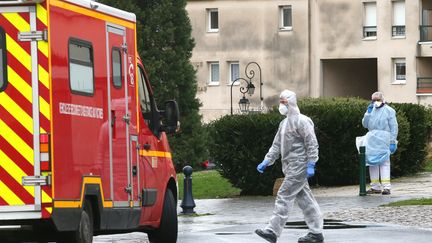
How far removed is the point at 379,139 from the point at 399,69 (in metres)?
47.0

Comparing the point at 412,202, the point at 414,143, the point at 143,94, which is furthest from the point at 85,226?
the point at 414,143

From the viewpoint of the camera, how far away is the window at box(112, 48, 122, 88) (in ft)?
47.7

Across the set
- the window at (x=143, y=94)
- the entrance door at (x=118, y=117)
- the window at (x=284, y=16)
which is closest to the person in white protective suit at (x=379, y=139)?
the window at (x=143, y=94)

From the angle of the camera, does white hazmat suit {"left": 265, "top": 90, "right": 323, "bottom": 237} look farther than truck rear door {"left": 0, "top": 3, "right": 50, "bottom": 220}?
Yes

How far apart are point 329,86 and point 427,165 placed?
40.7m

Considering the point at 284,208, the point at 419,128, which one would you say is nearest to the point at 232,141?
the point at 419,128

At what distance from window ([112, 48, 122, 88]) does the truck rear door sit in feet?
5.78

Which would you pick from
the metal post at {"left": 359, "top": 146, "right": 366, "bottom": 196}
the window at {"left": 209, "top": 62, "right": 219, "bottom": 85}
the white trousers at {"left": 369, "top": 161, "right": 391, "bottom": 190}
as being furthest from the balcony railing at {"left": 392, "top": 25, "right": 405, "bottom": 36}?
the metal post at {"left": 359, "top": 146, "right": 366, "bottom": 196}

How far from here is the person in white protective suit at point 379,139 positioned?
2556 centimetres

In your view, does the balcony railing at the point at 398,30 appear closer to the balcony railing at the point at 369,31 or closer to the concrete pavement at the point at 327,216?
the balcony railing at the point at 369,31

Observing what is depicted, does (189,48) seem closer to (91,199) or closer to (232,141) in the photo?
(232,141)

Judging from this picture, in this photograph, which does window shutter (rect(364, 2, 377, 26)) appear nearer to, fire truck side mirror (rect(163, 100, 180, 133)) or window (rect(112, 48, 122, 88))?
fire truck side mirror (rect(163, 100, 180, 133))

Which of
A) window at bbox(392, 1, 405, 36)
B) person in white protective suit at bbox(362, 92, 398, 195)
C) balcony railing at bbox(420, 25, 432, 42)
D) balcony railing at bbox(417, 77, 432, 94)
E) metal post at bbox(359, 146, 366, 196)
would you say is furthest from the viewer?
window at bbox(392, 1, 405, 36)

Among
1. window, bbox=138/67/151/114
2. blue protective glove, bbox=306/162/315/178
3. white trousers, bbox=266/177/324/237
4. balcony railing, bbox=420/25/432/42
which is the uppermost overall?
balcony railing, bbox=420/25/432/42
